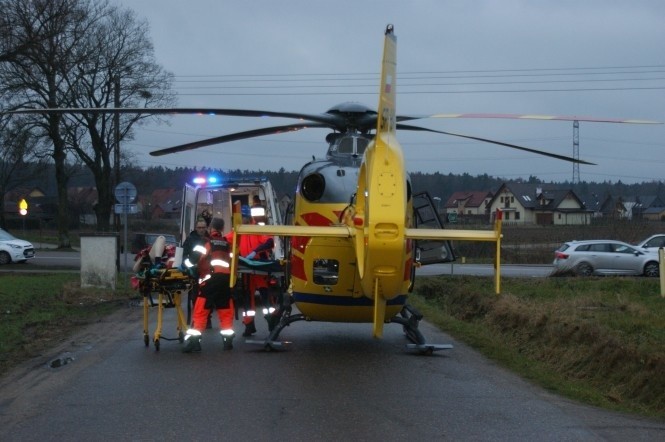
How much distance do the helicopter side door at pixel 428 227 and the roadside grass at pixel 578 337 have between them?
56.5 inches

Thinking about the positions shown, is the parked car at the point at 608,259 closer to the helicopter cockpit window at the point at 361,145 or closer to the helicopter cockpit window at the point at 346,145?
the helicopter cockpit window at the point at 361,145

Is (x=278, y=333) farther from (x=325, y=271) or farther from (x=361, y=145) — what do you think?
(x=361, y=145)

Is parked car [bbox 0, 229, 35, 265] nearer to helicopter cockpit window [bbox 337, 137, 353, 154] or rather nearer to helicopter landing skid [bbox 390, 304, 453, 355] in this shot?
helicopter cockpit window [bbox 337, 137, 353, 154]

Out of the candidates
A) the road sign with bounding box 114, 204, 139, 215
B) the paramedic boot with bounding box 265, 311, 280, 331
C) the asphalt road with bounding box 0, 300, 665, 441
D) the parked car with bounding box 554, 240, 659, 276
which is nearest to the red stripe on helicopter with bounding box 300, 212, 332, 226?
the paramedic boot with bounding box 265, 311, 280, 331

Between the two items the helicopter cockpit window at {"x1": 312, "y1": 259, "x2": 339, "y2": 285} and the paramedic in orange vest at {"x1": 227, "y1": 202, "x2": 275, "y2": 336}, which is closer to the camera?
the helicopter cockpit window at {"x1": 312, "y1": 259, "x2": 339, "y2": 285}

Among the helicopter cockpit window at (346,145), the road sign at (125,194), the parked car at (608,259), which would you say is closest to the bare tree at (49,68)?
the road sign at (125,194)

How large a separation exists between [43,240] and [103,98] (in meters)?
18.3

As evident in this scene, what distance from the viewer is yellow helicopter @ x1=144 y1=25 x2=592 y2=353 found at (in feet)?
31.2

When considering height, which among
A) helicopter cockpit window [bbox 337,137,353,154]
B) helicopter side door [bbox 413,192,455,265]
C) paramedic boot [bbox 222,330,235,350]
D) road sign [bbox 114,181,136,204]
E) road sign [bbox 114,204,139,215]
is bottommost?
paramedic boot [bbox 222,330,235,350]

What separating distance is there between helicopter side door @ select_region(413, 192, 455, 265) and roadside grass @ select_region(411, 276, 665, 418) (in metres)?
1.44

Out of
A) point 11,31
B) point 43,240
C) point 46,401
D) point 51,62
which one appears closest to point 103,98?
point 43,240

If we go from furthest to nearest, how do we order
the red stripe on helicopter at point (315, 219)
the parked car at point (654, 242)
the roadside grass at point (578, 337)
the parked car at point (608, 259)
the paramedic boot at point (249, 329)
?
1. the parked car at point (654, 242)
2. the parked car at point (608, 259)
3. the paramedic boot at point (249, 329)
4. the red stripe on helicopter at point (315, 219)
5. the roadside grass at point (578, 337)

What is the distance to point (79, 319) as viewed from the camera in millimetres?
17625

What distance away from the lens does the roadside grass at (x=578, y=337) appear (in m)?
10.6
